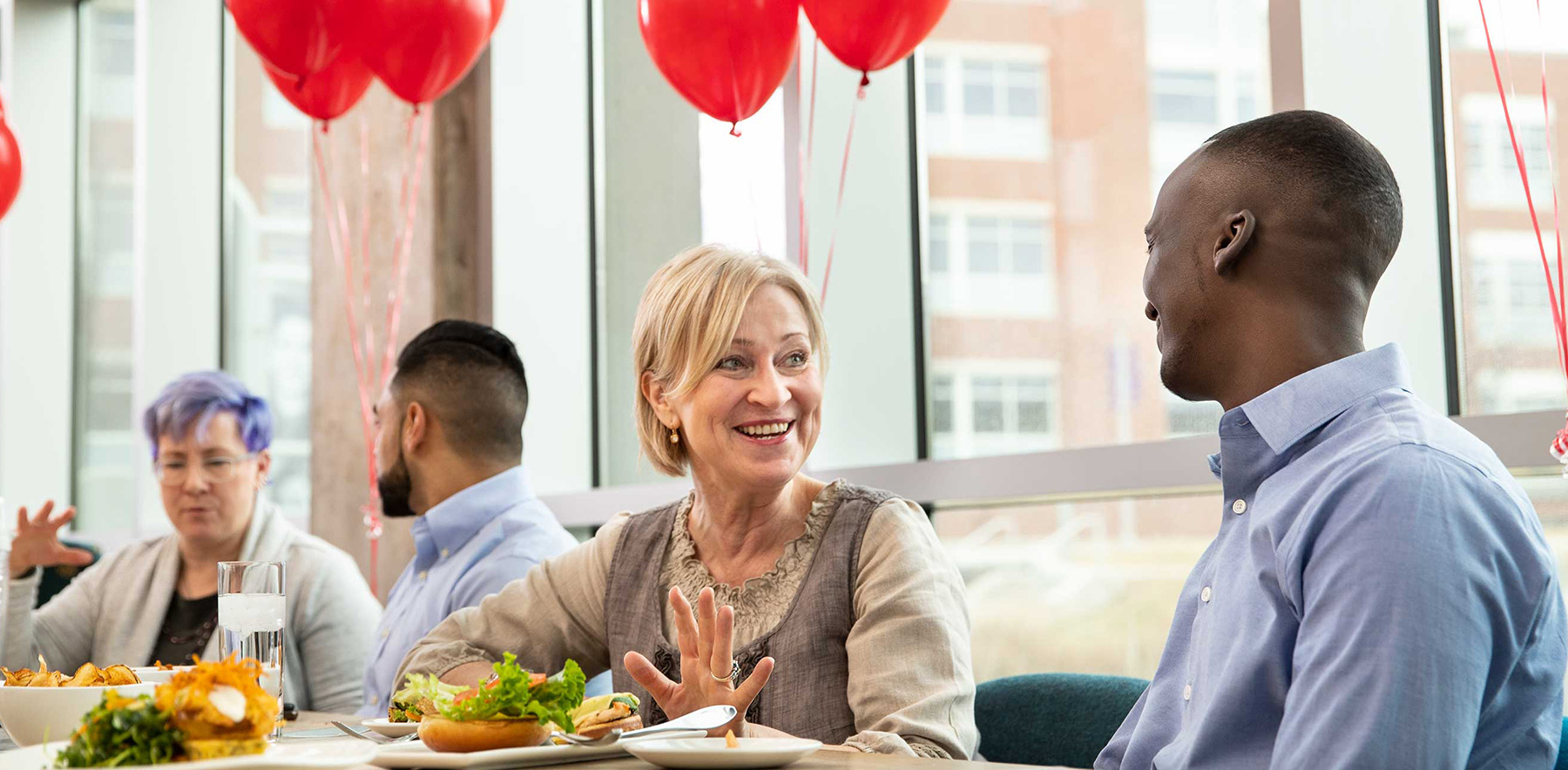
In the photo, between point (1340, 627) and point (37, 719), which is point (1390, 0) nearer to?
point (1340, 627)

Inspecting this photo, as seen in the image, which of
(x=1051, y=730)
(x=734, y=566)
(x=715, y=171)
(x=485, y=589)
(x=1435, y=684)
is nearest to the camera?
(x=1435, y=684)

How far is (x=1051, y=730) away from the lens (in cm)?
182

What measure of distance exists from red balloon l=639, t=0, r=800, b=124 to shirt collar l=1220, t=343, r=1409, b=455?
4.07 ft

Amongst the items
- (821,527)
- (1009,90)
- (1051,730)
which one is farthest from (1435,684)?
(1009,90)

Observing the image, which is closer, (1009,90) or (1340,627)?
(1340,627)

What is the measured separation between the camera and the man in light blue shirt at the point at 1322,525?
103 centimetres

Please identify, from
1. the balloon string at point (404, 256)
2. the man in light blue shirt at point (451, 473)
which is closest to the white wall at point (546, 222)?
the balloon string at point (404, 256)

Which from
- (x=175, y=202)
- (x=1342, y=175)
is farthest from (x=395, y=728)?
(x=175, y=202)

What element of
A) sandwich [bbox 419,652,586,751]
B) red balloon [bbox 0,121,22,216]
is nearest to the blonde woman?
sandwich [bbox 419,652,586,751]

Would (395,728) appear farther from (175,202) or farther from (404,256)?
(175,202)

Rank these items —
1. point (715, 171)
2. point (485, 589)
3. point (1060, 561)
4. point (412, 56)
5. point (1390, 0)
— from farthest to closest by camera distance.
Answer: point (715, 171) → point (1060, 561) → point (412, 56) → point (485, 589) → point (1390, 0)

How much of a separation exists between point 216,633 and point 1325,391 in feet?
7.92

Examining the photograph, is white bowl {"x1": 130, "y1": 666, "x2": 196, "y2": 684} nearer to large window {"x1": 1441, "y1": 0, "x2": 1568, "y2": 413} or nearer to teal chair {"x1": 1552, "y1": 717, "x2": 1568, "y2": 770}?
teal chair {"x1": 1552, "y1": 717, "x2": 1568, "y2": 770}

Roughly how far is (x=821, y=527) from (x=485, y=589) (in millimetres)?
803
